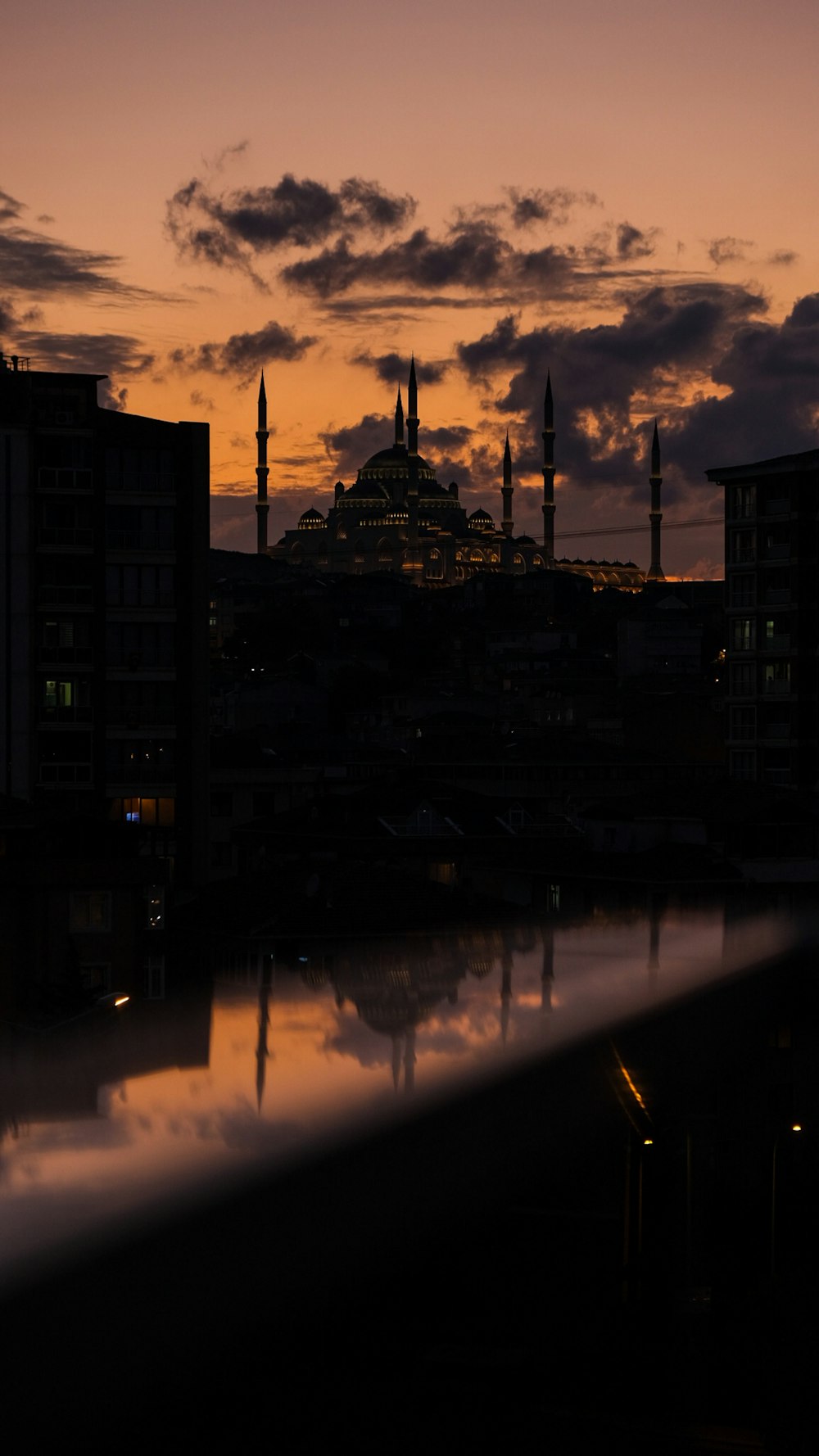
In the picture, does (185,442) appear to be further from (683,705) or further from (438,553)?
(438,553)

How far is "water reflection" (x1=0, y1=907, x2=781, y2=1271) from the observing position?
221cm

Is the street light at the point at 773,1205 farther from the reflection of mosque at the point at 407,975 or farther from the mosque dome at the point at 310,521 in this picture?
the mosque dome at the point at 310,521

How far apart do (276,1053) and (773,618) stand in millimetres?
27277

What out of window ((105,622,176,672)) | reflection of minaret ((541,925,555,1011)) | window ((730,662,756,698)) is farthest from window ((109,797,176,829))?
reflection of minaret ((541,925,555,1011))

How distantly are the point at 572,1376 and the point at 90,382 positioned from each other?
1908cm

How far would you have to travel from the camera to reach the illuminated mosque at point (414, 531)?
13975cm

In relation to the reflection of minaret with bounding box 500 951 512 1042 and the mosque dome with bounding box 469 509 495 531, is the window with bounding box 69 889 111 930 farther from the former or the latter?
the mosque dome with bounding box 469 509 495 531

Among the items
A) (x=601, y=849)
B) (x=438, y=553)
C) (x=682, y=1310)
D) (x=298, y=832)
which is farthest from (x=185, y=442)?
(x=438, y=553)

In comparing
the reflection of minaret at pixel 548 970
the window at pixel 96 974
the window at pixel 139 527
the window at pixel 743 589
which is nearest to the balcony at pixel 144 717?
the window at pixel 139 527

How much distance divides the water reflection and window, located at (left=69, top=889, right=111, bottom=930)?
9471 mm

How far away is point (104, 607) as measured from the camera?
22406 millimetres

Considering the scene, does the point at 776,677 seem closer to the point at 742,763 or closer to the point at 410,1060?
the point at 742,763

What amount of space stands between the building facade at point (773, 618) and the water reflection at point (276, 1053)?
25.0m

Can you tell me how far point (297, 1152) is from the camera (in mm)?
2404
